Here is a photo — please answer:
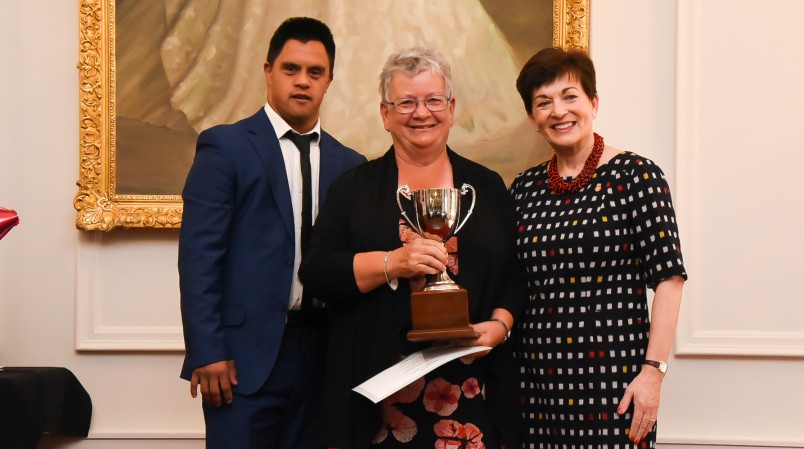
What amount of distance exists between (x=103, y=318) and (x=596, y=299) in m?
2.12

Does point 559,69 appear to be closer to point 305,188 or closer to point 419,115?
point 419,115

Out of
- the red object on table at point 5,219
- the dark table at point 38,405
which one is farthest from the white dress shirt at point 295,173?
the dark table at point 38,405

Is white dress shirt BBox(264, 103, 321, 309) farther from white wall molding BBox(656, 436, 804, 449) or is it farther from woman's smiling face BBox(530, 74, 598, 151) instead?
white wall molding BBox(656, 436, 804, 449)

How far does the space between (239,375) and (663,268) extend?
3.83ft

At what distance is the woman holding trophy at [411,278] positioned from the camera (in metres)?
2.00

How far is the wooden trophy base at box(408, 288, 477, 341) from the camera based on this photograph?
73.0 inches

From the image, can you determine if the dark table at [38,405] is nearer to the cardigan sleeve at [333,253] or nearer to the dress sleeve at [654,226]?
the cardigan sleeve at [333,253]

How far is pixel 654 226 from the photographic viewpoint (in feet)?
6.52

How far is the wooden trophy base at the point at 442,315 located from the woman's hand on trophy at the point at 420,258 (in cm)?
6

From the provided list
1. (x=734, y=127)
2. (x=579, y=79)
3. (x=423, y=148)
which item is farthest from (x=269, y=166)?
(x=734, y=127)

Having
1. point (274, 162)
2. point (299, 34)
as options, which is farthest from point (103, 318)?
point (299, 34)

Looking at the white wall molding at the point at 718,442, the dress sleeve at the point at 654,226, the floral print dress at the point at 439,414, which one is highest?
the dress sleeve at the point at 654,226

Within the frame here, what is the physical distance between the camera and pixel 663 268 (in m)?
1.98

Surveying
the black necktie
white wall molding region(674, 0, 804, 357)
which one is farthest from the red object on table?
white wall molding region(674, 0, 804, 357)
